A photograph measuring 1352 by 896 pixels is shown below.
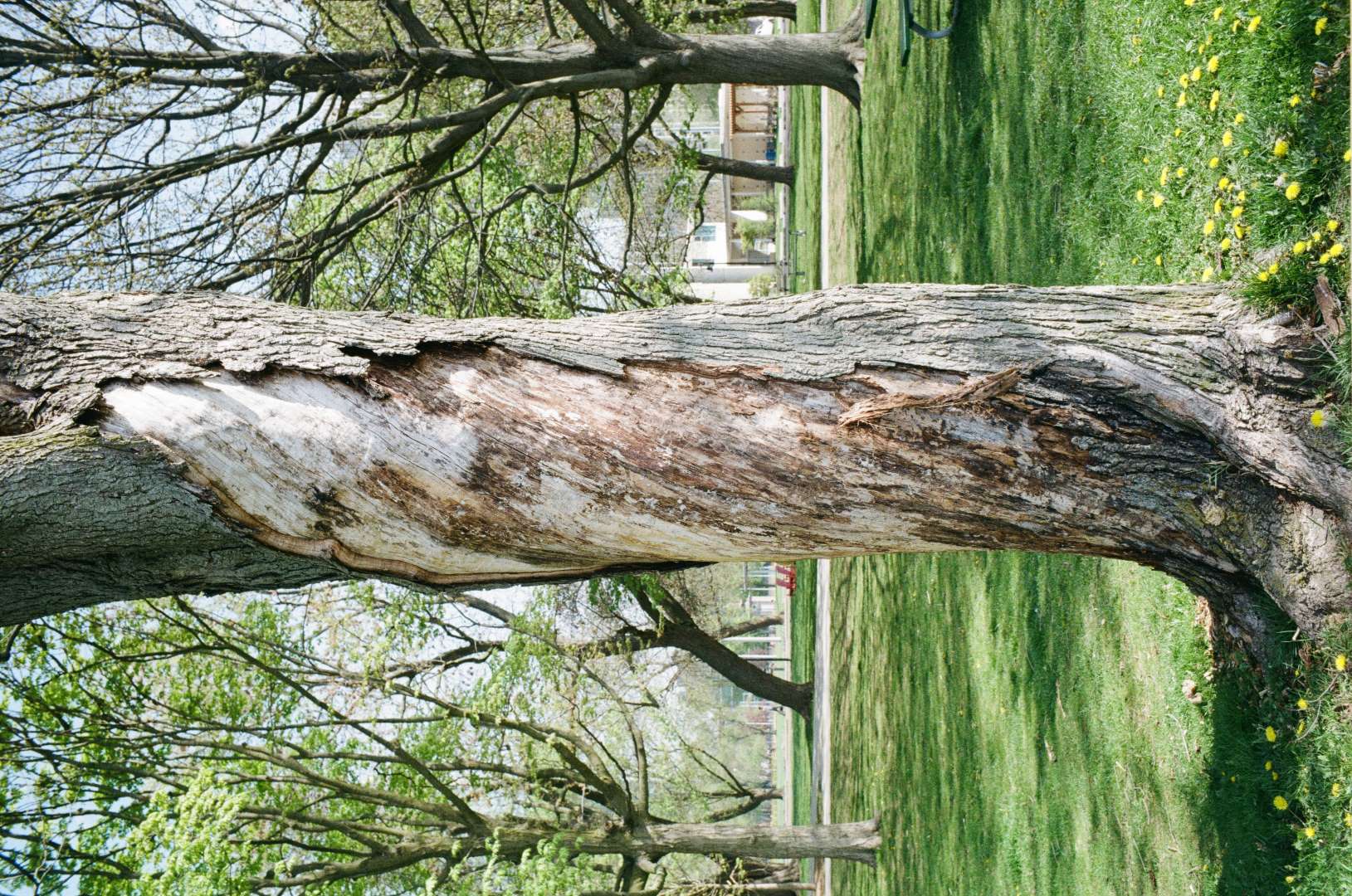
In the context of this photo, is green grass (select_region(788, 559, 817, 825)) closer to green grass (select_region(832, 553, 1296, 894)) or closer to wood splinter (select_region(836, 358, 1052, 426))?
green grass (select_region(832, 553, 1296, 894))

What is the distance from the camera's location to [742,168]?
16578 mm

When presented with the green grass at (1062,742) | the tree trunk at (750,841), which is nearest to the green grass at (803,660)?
the tree trunk at (750,841)

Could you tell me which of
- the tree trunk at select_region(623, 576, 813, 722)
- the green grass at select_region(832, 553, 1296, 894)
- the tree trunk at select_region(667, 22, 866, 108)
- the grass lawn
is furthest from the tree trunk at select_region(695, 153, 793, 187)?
the green grass at select_region(832, 553, 1296, 894)

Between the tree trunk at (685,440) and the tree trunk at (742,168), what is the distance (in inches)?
356

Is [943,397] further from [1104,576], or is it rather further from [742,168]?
[742,168]

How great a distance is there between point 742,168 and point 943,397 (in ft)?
45.5

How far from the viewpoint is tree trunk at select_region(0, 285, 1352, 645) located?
3.31 meters

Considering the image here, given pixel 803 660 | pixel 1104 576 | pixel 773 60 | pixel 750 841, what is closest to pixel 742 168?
pixel 773 60

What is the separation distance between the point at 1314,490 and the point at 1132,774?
2.18 meters

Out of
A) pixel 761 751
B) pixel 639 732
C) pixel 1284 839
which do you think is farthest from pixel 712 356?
pixel 761 751

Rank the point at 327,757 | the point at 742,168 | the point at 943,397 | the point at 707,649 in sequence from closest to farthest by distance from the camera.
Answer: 1. the point at 943,397
2. the point at 327,757
3. the point at 707,649
4. the point at 742,168

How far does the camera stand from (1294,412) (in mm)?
3342

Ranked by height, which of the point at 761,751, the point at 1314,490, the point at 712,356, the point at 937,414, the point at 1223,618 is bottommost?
the point at 761,751

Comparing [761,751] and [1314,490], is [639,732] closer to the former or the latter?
[1314,490]
